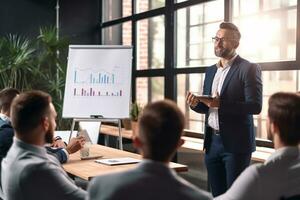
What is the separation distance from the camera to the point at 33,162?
163cm

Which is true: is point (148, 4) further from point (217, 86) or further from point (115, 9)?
point (217, 86)

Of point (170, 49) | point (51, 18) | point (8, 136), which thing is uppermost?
point (51, 18)

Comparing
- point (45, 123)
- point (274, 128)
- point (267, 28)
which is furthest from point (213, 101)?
point (267, 28)

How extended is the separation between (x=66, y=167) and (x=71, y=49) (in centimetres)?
210

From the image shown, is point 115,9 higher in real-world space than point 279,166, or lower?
higher

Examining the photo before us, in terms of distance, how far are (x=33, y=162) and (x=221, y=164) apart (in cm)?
148

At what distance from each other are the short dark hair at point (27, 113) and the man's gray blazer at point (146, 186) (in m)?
0.53

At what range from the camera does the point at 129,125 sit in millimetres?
5590

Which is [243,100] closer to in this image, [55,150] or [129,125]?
[55,150]

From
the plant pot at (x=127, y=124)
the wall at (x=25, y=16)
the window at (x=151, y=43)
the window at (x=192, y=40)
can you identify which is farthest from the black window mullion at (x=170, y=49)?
the wall at (x=25, y=16)

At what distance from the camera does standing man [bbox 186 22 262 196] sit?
9.00ft

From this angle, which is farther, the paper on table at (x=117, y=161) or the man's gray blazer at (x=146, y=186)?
the paper on table at (x=117, y=161)

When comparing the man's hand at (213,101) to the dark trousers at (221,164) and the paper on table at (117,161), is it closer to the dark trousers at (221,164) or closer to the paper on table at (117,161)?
the dark trousers at (221,164)

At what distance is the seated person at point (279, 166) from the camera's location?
145cm
